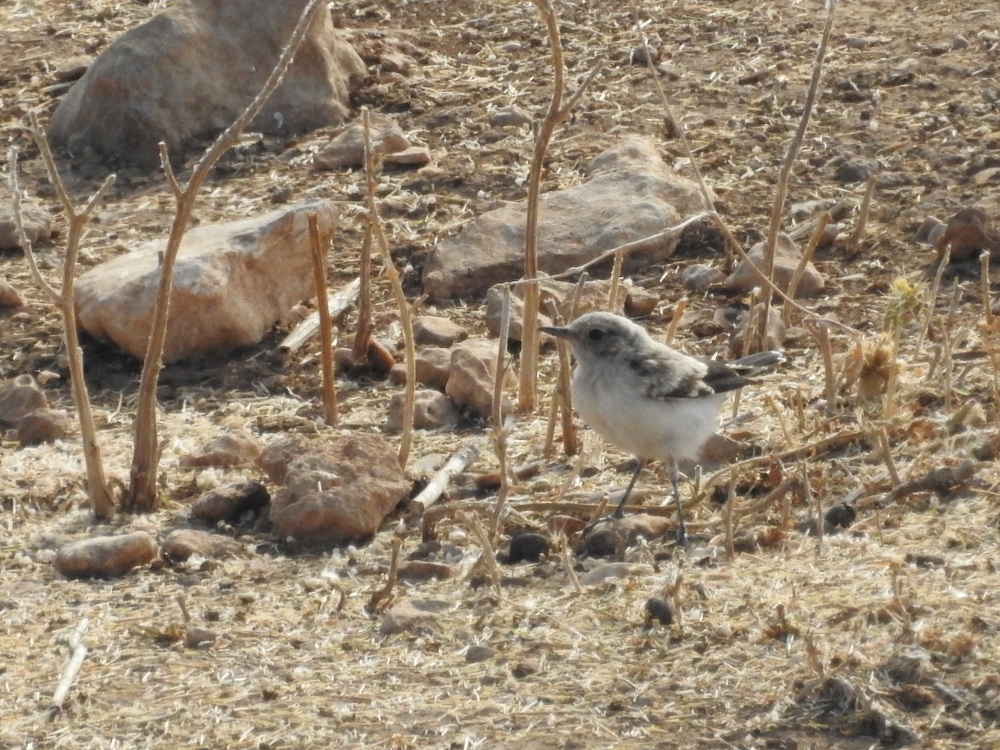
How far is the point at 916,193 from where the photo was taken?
1030 cm

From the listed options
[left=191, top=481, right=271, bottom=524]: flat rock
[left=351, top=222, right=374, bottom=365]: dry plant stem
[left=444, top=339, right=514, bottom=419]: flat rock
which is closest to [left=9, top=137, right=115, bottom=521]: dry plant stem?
[left=191, top=481, right=271, bottom=524]: flat rock

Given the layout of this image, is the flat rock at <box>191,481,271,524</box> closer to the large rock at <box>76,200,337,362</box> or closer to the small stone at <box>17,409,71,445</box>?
the small stone at <box>17,409,71,445</box>

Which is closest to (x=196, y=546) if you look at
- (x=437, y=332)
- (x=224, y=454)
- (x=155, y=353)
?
(x=155, y=353)

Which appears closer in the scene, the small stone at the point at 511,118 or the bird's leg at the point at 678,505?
the bird's leg at the point at 678,505

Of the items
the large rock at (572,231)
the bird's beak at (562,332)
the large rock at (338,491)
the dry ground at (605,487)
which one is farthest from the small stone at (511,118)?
the large rock at (338,491)

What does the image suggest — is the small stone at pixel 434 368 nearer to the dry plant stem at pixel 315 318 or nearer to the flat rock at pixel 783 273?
the dry plant stem at pixel 315 318

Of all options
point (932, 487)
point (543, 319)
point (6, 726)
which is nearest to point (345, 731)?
point (6, 726)

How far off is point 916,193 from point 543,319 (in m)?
2.73

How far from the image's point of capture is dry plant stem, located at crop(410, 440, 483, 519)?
279 inches

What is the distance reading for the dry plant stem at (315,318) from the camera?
30.4 ft

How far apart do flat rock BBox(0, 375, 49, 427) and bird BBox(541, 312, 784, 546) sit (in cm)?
283

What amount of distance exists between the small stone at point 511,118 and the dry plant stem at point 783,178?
3.46 meters

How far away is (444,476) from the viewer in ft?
24.1

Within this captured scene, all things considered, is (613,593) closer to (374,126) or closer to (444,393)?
(444,393)
